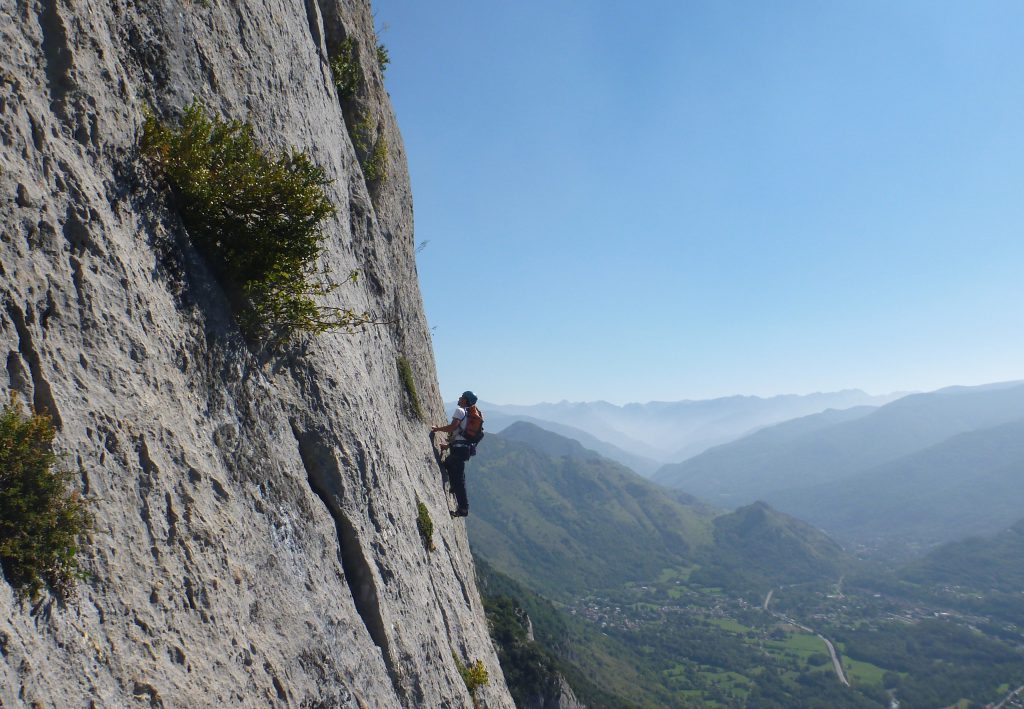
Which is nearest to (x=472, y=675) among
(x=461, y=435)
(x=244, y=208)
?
(x=461, y=435)

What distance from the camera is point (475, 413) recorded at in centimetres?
1652

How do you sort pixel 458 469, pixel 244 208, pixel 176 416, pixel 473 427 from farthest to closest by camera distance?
pixel 458 469, pixel 473 427, pixel 244 208, pixel 176 416

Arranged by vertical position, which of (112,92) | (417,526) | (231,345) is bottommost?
(417,526)

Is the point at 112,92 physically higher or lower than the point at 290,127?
lower

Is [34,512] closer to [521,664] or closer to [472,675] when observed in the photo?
[472,675]

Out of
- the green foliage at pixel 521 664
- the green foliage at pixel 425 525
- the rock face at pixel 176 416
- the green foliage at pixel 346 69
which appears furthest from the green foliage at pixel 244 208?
the green foliage at pixel 521 664

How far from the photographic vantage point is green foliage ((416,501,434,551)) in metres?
12.9

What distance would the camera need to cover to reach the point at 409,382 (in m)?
15.4

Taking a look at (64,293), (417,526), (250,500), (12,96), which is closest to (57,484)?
(64,293)

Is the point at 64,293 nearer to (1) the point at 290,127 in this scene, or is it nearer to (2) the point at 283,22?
(1) the point at 290,127

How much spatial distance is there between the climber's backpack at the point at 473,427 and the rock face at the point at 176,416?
16.3 ft

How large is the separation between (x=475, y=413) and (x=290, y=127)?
9.03m

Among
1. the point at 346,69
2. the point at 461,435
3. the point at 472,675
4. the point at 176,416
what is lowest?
the point at 472,675

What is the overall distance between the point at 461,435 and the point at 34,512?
12471mm
